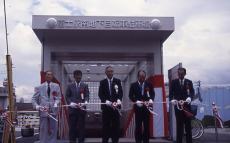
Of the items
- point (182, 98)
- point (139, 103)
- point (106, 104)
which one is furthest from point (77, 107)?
point (182, 98)

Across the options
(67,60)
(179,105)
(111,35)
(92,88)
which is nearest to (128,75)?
(92,88)

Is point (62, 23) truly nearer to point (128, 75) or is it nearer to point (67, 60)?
point (67, 60)

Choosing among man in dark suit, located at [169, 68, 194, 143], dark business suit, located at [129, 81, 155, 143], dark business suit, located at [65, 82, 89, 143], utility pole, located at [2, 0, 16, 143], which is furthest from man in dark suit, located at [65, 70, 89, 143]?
man in dark suit, located at [169, 68, 194, 143]

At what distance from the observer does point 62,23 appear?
12.7 meters

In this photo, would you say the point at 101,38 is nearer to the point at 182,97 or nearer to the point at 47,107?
the point at 182,97

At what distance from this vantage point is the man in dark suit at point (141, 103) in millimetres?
9836

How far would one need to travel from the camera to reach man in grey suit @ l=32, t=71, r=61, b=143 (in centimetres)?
960

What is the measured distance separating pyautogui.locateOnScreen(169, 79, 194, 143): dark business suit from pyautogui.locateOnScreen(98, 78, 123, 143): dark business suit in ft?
4.49

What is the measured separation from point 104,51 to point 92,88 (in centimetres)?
534

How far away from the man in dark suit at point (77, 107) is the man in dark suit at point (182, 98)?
7.00 feet

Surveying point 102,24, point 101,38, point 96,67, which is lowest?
point 96,67

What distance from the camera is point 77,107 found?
9883mm

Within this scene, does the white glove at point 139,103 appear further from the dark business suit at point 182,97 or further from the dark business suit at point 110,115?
the dark business suit at point 182,97

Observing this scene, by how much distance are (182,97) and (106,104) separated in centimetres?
189
